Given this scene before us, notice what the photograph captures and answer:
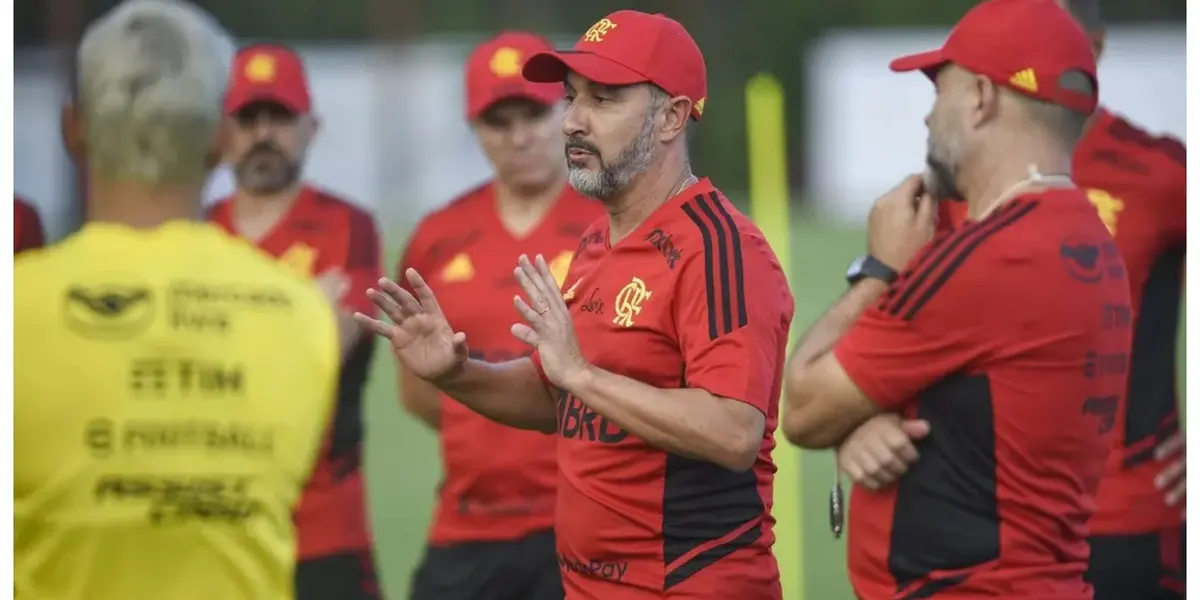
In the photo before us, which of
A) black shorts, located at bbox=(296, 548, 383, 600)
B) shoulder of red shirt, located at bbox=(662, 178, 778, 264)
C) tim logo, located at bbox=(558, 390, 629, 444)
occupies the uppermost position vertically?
shoulder of red shirt, located at bbox=(662, 178, 778, 264)

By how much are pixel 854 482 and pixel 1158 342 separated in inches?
49.2

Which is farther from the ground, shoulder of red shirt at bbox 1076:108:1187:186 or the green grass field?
shoulder of red shirt at bbox 1076:108:1187:186

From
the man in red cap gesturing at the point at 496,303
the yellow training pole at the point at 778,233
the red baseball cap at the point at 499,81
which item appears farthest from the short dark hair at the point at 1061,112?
the yellow training pole at the point at 778,233

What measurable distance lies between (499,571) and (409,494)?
194 inches

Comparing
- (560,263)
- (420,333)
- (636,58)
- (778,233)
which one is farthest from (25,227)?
(778,233)

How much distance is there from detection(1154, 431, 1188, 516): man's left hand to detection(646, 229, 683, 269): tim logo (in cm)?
172

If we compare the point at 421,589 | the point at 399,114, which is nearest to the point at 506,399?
the point at 421,589

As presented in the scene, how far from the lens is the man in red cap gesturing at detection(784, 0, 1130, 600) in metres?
3.57

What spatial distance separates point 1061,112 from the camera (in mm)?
3768

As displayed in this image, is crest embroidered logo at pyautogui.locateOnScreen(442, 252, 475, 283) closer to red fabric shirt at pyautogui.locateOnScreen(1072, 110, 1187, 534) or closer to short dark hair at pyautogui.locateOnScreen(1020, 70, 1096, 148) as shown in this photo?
red fabric shirt at pyautogui.locateOnScreen(1072, 110, 1187, 534)

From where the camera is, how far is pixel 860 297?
3883mm

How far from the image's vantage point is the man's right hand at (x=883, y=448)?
3635 millimetres

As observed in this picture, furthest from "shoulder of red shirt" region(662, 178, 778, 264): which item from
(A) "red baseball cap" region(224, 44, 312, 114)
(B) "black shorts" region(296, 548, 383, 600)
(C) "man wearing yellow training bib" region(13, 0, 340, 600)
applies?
(A) "red baseball cap" region(224, 44, 312, 114)

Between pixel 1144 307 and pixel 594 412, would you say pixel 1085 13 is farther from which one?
pixel 594 412
